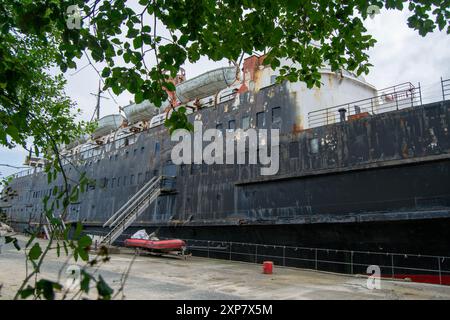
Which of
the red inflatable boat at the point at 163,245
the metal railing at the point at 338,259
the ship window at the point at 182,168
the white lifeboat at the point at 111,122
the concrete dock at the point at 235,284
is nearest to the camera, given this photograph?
the concrete dock at the point at 235,284

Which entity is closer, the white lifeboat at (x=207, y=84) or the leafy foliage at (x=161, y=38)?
the leafy foliage at (x=161, y=38)

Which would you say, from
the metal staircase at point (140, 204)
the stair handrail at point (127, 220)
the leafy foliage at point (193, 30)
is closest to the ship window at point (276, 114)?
the metal staircase at point (140, 204)

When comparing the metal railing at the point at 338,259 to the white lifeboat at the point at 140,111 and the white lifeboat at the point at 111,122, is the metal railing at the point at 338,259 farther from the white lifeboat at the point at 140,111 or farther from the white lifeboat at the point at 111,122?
the white lifeboat at the point at 111,122

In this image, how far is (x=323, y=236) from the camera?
1152 centimetres

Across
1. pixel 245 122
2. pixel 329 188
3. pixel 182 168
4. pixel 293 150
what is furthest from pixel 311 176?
pixel 182 168

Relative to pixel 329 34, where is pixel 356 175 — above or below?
below

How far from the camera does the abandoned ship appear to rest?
32.4 ft

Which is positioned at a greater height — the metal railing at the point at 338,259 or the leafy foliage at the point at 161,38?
the leafy foliage at the point at 161,38

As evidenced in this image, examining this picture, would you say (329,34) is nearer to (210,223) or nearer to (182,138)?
(210,223)

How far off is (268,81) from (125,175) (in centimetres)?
1096

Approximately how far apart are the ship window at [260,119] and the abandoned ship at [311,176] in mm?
53

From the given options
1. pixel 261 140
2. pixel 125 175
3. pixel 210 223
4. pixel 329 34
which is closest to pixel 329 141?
pixel 261 140

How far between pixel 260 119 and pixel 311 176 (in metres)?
3.88

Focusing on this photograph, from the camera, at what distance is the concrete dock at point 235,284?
284 inches
